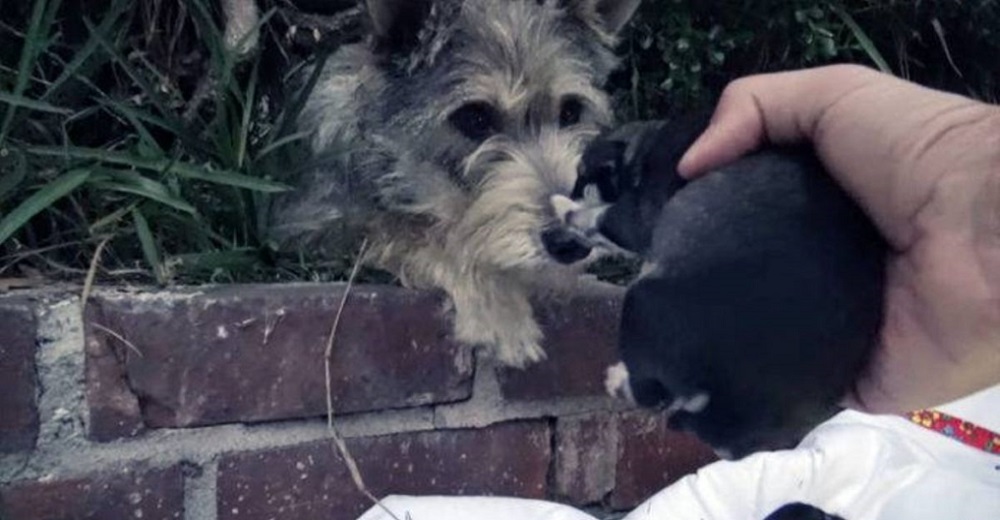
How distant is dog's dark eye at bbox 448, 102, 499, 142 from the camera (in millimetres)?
1724

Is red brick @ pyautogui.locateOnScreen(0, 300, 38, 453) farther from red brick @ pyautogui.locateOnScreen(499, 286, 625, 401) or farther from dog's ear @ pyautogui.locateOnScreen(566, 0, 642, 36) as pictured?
dog's ear @ pyautogui.locateOnScreen(566, 0, 642, 36)

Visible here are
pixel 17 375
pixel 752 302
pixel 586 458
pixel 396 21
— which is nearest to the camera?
pixel 752 302

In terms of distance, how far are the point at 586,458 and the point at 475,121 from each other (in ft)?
1.52

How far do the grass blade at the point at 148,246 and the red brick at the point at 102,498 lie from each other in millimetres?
181

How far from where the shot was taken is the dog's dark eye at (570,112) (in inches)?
70.7

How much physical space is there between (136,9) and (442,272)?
1.60 ft

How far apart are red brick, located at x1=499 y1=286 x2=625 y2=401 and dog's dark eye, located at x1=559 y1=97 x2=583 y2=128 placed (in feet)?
1.18

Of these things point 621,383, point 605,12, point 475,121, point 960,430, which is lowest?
point 960,430

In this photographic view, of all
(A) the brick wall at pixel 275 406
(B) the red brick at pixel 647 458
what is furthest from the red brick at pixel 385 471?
(B) the red brick at pixel 647 458

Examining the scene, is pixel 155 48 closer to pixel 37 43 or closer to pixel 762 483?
pixel 37 43

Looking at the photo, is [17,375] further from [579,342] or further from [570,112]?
[570,112]

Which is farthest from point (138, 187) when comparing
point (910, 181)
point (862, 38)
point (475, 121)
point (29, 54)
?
point (862, 38)

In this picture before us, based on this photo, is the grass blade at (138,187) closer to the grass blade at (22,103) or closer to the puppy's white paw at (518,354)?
the grass blade at (22,103)

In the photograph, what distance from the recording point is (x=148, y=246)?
1296 millimetres
